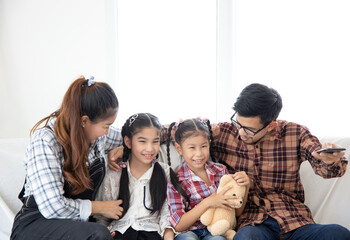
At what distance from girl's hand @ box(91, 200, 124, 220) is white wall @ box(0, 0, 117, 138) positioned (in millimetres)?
1297

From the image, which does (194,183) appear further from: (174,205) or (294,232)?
(294,232)

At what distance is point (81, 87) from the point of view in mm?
1526

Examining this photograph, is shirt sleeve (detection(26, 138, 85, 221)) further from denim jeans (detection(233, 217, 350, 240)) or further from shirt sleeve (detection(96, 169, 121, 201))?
denim jeans (detection(233, 217, 350, 240))

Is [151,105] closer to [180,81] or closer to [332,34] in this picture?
[180,81]

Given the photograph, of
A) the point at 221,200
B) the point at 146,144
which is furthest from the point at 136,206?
the point at 221,200

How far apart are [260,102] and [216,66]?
3.92ft

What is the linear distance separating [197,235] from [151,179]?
0.36 metres

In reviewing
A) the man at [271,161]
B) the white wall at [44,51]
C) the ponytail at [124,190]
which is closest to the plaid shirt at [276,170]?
the man at [271,161]

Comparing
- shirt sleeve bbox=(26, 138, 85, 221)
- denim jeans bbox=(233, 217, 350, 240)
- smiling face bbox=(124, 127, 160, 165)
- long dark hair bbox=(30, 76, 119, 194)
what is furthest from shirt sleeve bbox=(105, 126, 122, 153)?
denim jeans bbox=(233, 217, 350, 240)

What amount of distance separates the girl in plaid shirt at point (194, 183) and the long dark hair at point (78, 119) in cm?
43

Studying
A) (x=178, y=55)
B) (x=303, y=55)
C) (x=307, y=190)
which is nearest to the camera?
(x=307, y=190)

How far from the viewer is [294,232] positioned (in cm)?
162

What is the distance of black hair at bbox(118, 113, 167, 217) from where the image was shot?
→ 1.71 m

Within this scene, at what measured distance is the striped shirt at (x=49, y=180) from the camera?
4.57 ft
